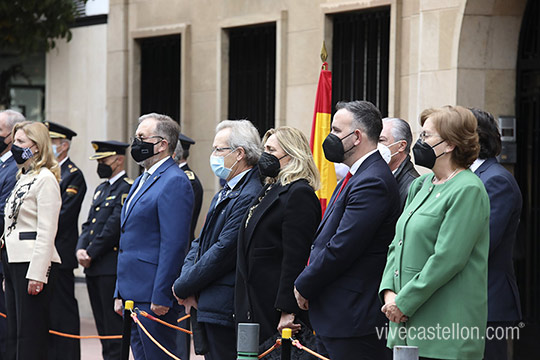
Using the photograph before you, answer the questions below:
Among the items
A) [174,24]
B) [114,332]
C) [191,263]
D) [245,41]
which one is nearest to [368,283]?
[191,263]

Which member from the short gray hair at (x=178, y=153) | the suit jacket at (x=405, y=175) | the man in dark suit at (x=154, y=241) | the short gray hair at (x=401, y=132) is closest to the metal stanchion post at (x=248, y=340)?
the suit jacket at (x=405, y=175)

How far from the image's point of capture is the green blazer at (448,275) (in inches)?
200

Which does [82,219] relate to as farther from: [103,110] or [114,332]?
[114,332]

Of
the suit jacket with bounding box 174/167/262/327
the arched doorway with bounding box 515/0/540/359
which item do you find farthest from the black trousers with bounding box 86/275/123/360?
the arched doorway with bounding box 515/0/540/359

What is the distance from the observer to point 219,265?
21.8 feet

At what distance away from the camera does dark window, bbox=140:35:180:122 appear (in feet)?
44.6

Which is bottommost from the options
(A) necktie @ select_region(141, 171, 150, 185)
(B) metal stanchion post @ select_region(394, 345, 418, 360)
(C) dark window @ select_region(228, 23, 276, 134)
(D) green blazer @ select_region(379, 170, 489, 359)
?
(B) metal stanchion post @ select_region(394, 345, 418, 360)

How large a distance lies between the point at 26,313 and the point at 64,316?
4.33ft

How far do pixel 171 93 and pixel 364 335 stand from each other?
842 cm

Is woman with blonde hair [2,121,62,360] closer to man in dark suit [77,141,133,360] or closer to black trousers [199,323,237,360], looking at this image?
man in dark suit [77,141,133,360]

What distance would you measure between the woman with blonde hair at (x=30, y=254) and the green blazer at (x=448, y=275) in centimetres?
382

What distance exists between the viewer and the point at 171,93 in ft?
44.9

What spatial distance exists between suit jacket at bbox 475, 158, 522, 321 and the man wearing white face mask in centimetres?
161

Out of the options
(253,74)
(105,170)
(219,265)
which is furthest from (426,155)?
(253,74)
